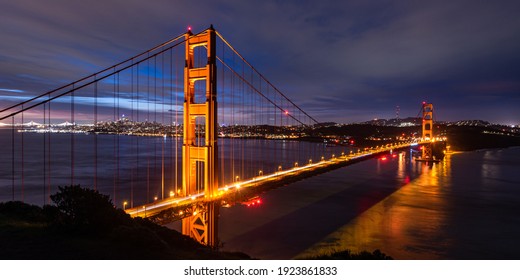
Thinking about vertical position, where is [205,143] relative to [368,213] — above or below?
above

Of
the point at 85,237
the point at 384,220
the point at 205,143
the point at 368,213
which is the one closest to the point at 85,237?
the point at 85,237

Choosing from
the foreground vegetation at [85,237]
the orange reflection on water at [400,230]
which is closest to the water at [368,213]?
the orange reflection on water at [400,230]

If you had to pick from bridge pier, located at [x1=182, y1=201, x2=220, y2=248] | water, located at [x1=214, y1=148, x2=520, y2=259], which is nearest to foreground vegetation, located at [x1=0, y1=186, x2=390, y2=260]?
bridge pier, located at [x1=182, y1=201, x2=220, y2=248]

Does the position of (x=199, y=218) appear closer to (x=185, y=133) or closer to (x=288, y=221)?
(x=185, y=133)

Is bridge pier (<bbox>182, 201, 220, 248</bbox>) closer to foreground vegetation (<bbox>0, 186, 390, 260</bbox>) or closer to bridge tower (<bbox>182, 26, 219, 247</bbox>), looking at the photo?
bridge tower (<bbox>182, 26, 219, 247</bbox>)

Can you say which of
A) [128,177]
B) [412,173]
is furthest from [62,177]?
[412,173]

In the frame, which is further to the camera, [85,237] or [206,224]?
[206,224]

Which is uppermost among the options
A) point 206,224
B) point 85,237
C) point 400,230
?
point 85,237

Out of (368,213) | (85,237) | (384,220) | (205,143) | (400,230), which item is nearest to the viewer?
(85,237)

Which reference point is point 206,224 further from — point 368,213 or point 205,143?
point 368,213
